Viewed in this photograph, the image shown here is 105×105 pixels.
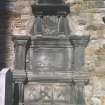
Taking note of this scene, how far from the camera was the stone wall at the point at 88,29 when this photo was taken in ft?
23.5

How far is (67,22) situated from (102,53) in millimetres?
890

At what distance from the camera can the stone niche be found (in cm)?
718

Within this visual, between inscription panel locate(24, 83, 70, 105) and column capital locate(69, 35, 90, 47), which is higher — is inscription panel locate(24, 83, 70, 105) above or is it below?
below

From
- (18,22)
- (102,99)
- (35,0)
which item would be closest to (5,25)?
(18,22)

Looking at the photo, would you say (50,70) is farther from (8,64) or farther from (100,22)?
(100,22)

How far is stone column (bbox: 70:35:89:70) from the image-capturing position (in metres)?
7.22

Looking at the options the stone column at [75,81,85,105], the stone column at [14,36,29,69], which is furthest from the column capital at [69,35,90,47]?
the stone column at [14,36,29,69]

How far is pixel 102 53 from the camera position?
723 centimetres

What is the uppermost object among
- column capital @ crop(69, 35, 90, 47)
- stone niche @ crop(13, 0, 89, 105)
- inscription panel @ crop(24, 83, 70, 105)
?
column capital @ crop(69, 35, 90, 47)

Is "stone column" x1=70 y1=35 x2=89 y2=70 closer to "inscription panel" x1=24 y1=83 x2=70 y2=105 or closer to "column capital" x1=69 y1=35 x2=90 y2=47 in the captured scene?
"column capital" x1=69 y1=35 x2=90 y2=47

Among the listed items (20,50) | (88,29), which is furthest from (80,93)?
(20,50)

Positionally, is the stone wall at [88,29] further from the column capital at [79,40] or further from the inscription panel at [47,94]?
the inscription panel at [47,94]

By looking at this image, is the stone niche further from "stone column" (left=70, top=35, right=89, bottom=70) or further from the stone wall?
the stone wall

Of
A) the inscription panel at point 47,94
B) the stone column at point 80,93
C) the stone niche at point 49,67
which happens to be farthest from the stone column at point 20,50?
the stone column at point 80,93
